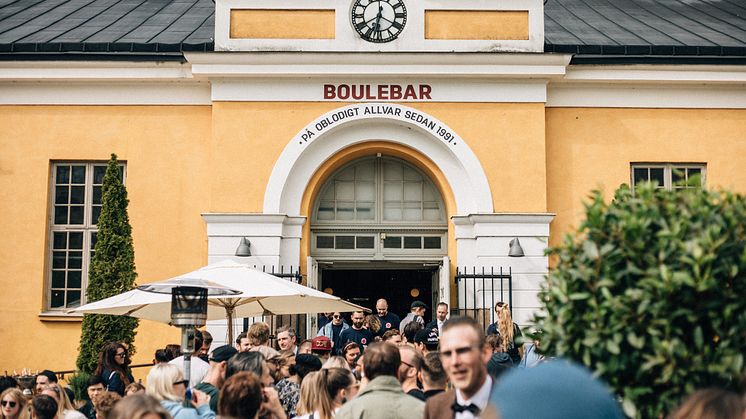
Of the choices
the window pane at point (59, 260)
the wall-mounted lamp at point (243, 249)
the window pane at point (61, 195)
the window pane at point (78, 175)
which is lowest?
the window pane at point (59, 260)

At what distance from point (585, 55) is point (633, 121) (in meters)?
1.49

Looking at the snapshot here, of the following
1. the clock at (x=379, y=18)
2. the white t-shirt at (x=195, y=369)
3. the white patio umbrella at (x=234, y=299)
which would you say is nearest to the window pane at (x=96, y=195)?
the white patio umbrella at (x=234, y=299)

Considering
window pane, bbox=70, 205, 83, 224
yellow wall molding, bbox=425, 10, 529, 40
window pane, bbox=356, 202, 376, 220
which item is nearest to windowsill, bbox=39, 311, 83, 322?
window pane, bbox=70, 205, 83, 224

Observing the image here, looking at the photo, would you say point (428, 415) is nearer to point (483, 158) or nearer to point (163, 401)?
point (163, 401)

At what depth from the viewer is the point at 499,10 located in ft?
53.1

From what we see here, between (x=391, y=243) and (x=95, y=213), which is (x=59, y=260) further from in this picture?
(x=391, y=243)

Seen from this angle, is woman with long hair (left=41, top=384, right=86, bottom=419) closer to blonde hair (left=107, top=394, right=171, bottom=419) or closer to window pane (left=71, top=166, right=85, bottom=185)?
blonde hair (left=107, top=394, right=171, bottom=419)

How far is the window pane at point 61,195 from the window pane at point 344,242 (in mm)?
5007

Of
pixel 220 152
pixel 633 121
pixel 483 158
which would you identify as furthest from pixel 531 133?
pixel 220 152

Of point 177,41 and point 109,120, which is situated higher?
point 177,41

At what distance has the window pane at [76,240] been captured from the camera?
1683 centimetres

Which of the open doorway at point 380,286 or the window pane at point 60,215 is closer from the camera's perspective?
the window pane at point 60,215

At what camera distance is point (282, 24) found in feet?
52.9

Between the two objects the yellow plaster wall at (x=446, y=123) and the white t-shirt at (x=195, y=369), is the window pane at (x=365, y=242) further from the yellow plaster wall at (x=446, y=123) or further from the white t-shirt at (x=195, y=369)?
the white t-shirt at (x=195, y=369)
